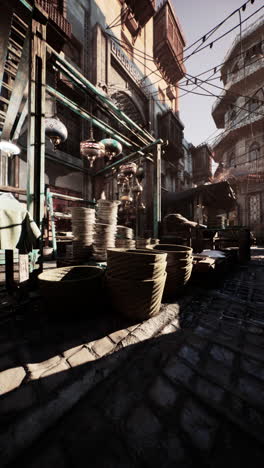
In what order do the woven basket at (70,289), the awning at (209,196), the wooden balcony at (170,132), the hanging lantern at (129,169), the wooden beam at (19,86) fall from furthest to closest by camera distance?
the wooden balcony at (170,132) < the awning at (209,196) < the hanging lantern at (129,169) < the wooden beam at (19,86) < the woven basket at (70,289)

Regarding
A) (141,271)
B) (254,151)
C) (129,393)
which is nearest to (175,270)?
(141,271)

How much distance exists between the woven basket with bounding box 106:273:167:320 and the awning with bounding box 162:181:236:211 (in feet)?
46.1

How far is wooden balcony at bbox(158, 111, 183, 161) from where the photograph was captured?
58.3 feet

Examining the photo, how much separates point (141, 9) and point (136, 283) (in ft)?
80.2

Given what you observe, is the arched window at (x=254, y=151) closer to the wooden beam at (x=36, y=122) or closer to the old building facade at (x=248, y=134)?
the old building facade at (x=248, y=134)

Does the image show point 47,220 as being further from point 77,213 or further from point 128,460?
point 128,460

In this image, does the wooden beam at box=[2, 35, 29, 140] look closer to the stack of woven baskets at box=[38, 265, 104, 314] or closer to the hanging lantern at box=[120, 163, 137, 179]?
the hanging lantern at box=[120, 163, 137, 179]

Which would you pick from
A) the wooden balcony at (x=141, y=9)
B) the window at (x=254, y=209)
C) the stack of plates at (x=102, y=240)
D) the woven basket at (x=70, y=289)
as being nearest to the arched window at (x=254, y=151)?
the window at (x=254, y=209)

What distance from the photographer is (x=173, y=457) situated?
101 centimetres

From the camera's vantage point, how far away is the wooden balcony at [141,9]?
48.0 feet

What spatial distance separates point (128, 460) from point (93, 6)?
2087 cm

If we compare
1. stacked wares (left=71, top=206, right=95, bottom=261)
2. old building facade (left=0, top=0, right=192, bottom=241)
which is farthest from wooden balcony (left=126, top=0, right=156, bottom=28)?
stacked wares (left=71, top=206, right=95, bottom=261)

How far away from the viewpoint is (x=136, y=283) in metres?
2.42

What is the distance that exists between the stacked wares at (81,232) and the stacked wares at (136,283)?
1851 millimetres
